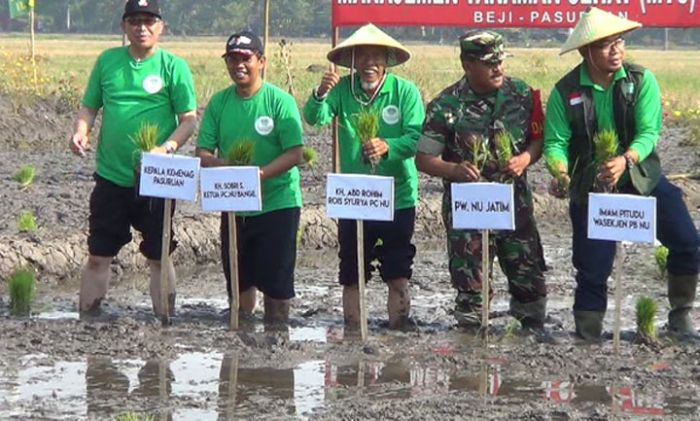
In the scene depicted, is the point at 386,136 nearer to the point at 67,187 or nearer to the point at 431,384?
the point at 431,384

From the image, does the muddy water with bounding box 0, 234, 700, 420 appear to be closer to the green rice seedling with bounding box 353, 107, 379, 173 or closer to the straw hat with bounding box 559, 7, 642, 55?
the green rice seedling with bounding box 353, 107, 379, 173

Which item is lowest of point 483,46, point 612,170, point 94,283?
point 94,283

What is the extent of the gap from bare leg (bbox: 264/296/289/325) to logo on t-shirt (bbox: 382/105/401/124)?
4.25 ft

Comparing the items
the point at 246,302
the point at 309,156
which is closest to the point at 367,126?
the point at 246,302

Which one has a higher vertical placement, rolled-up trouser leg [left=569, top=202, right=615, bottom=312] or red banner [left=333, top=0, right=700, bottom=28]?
red banner [left=333, top=0, right=700, bottom=28]

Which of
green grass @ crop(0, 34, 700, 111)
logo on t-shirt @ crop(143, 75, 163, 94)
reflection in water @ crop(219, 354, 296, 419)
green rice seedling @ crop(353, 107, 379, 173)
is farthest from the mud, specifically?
green grass @ crop(0, 34, 700, 111)

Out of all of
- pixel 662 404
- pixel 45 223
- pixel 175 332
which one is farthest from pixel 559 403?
pixel 45 223

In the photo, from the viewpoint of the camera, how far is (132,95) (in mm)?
9477

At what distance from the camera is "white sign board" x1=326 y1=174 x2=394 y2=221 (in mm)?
8945

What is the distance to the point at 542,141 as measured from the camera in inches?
367

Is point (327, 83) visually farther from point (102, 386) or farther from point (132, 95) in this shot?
point (102, 386)

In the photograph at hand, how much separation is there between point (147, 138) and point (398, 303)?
70.2 inches

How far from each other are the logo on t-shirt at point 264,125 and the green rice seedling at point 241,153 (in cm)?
14

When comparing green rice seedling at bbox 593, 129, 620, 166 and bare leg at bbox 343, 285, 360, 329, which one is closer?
green rice seedling at bbox 593, 129, 620, 166
